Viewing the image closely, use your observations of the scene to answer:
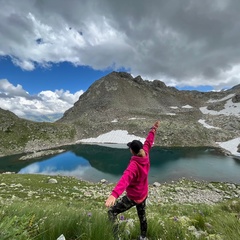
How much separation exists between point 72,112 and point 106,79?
39475 millimetres

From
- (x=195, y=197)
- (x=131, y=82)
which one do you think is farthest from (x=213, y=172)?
(x=131, y=82)

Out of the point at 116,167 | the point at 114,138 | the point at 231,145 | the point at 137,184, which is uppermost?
the point at 114,138

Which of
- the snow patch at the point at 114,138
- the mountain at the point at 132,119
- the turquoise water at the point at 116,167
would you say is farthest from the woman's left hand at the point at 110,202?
the snow patch at the point at 114,138

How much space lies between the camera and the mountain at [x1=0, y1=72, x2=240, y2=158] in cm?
8488

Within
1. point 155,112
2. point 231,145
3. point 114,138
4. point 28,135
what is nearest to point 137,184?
point 231,145

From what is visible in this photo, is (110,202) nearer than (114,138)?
Yes

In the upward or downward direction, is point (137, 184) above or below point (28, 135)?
below

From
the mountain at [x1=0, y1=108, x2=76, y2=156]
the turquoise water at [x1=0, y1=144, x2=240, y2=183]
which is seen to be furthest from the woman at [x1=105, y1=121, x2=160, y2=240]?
the mountain at [x1=0, y1=108, x2=76, y2=156]

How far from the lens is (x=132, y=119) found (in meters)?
108

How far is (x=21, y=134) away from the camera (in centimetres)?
8400

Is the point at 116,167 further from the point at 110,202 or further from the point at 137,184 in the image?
the point at 110,202

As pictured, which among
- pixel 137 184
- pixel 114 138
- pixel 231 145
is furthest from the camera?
pixel 114 138

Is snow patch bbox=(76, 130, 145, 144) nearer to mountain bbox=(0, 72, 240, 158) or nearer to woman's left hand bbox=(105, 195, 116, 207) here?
mountain bbox=(0, 72, 240, 158)

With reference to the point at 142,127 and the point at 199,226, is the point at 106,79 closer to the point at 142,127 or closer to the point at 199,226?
the point at 142,127
